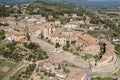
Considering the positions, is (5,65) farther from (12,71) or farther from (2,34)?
(2,34)

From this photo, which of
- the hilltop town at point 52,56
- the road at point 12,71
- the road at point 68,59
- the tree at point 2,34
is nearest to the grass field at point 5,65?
the hilltop town at point 52,56

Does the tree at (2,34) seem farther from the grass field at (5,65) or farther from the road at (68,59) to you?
the grass field at (5,65)

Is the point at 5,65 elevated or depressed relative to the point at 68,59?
depressed

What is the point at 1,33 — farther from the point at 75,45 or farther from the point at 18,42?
the point at 75,45

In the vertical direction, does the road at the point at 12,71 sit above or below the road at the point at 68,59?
below

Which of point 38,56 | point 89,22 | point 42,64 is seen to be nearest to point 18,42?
point 38,56

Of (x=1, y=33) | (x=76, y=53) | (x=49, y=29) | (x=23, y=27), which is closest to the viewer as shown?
(x=76, y=53)

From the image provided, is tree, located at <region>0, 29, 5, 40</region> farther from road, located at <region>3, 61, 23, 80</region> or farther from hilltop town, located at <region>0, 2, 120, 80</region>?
road, located at <region>3, 61, 23, 80</region>

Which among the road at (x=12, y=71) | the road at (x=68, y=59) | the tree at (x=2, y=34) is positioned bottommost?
the road at (x=12, y=71)

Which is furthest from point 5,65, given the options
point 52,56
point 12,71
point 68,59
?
point 68,59

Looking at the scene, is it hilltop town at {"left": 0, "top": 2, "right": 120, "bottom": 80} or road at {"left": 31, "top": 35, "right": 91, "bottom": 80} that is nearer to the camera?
hilltop town at {"left": 0, "top": 2, "right": 120, "bottom": 80}

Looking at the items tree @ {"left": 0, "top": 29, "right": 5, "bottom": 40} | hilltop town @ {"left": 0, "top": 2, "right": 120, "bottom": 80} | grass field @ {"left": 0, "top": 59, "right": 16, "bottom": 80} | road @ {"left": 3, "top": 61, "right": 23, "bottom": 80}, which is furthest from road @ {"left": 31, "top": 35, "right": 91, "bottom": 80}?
tree @ {"left": 0, "top": 29, "right": 5, "bottom": 40}
